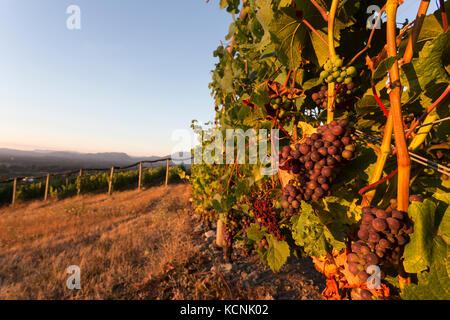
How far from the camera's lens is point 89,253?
4.53 m

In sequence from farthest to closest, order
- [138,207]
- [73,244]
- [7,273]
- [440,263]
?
[138,207] → [73,244] → [7,273] → [440,263]

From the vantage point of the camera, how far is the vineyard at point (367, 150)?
2.05 ft

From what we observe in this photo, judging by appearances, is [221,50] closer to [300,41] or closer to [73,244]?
[300,41]

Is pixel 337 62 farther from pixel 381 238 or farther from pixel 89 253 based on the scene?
pixel 89 253

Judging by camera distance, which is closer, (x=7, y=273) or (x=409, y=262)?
(x=409, y=262)

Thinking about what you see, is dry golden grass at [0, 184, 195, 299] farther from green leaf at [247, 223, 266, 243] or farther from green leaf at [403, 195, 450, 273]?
green leaf at [403, 195, 450, 273]

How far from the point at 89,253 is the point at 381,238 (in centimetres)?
560

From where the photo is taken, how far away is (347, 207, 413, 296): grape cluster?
634 millimetres

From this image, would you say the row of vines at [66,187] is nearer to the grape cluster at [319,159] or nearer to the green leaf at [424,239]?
the grape cluster at [319,159]

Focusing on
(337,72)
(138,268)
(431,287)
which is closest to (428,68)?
(337,72)

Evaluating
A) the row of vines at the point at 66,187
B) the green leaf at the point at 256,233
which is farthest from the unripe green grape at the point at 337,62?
the row of vines at the point at 66,187
